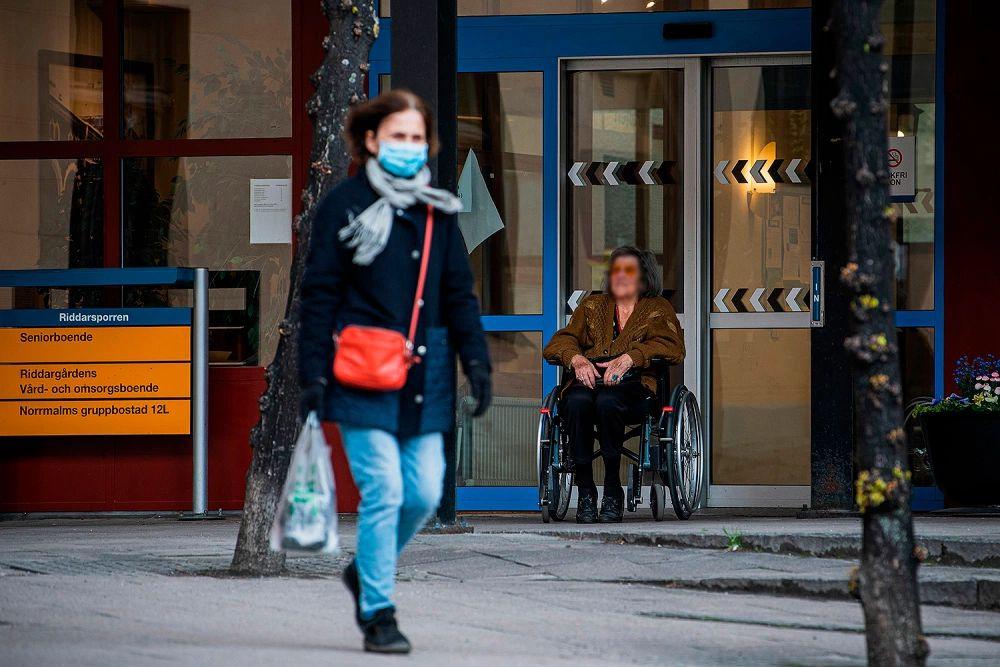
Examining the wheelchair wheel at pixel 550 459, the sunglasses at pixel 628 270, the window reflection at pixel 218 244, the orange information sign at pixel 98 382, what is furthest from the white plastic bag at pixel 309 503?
the window reflection at pixel 218 244

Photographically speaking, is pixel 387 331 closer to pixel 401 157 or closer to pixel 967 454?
pixel 401 157

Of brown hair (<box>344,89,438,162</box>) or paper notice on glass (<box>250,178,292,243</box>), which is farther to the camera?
paper notice on glass (<box>250,178,292,243</box>)

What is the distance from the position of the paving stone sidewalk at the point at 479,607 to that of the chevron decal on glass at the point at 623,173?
10.6 ft

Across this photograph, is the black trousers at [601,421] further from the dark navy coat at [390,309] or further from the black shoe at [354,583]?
the black shoe at [354,583]

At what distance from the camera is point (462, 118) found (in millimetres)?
10453

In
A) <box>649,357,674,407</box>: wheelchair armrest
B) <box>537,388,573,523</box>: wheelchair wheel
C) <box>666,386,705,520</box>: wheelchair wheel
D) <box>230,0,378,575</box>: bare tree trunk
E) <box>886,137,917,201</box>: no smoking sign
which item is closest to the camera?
<box>230,0,378,575</box>: bare tree trunk

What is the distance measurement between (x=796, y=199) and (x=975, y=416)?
2.19 m

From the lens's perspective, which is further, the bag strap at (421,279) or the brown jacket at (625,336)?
the brown jacket at (625,336)

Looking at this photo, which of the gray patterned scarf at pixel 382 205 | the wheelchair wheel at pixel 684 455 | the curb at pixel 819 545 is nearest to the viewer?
the gray patterned scarf at pixel 382 205

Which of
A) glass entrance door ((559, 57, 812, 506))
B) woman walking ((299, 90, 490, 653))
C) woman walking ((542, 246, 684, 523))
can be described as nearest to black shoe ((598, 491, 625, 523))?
woman walking ((542, 246, 684, 523))

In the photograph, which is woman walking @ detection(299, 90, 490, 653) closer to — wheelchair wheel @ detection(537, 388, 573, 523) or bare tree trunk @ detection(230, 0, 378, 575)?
bare tree trunk @ detection(230, 0, 378, 575)

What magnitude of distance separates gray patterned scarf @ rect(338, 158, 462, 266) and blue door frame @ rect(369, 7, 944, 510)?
17.8 feet

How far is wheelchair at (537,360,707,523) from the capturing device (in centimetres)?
903

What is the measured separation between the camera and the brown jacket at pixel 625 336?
916 centimetres
